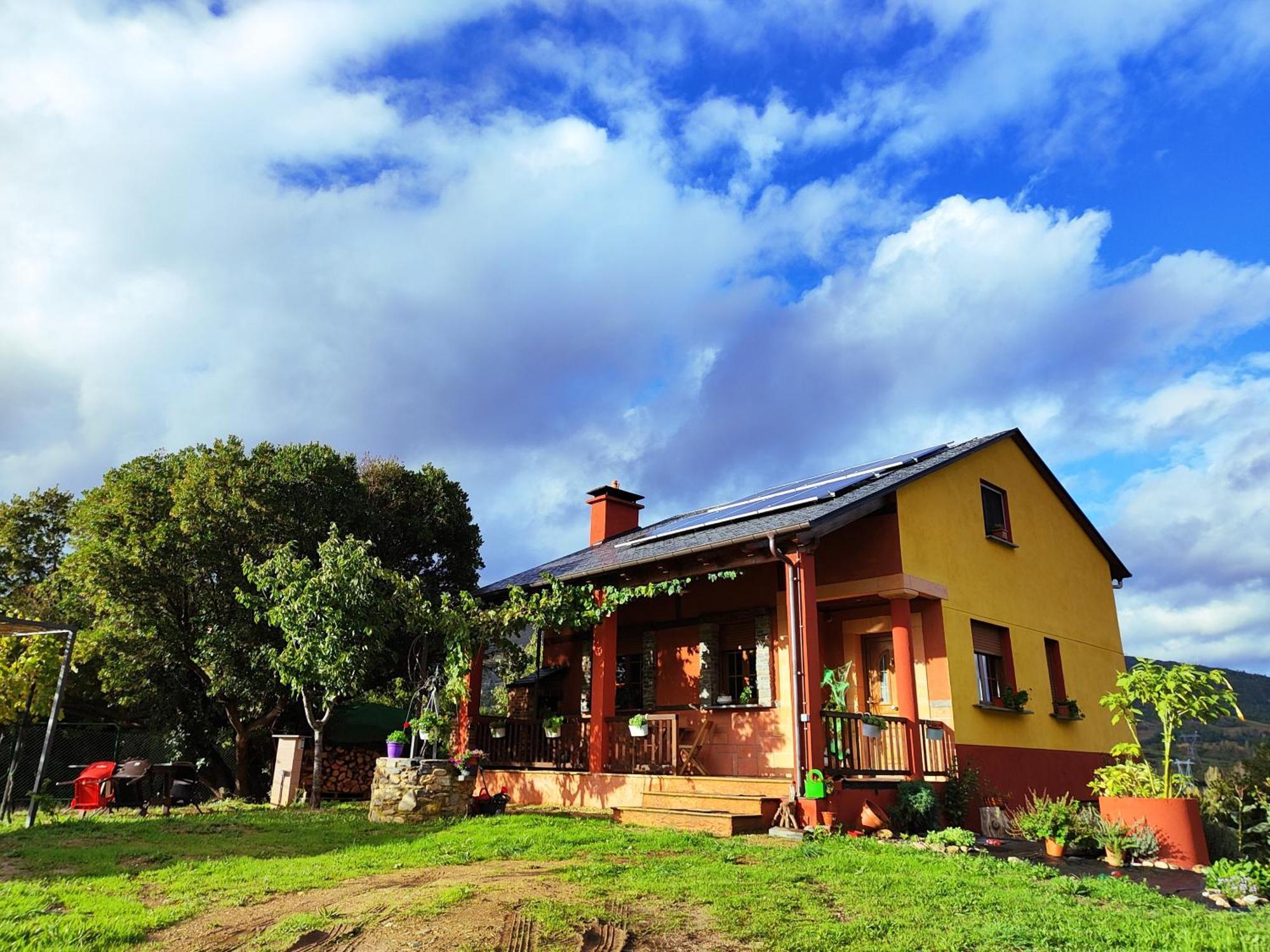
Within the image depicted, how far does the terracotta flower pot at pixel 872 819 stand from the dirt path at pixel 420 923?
501cm

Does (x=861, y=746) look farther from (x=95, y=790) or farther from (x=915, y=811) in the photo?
(x=95, y=790)

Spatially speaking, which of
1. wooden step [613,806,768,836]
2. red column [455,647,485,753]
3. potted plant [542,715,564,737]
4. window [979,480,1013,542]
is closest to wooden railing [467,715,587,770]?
red column [455,647,485,753]

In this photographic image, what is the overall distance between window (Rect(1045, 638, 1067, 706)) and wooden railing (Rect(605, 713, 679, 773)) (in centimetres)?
735

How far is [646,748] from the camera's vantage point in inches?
465

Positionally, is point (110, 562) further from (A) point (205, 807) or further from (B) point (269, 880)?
(B) point (269, 880)

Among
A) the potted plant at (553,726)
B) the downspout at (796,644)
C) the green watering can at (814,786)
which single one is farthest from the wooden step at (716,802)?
the potted plant at (553,726)

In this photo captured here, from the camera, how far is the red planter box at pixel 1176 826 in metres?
7.34

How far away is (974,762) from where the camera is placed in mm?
11531

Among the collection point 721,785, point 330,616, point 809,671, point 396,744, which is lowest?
point 721,785

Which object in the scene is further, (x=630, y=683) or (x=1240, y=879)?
(x=630, y=683)

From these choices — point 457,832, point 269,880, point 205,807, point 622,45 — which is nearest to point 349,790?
point 205,807

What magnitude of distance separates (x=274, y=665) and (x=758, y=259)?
10053mm

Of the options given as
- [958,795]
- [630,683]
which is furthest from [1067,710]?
[630,683]

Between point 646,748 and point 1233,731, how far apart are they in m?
33.9
